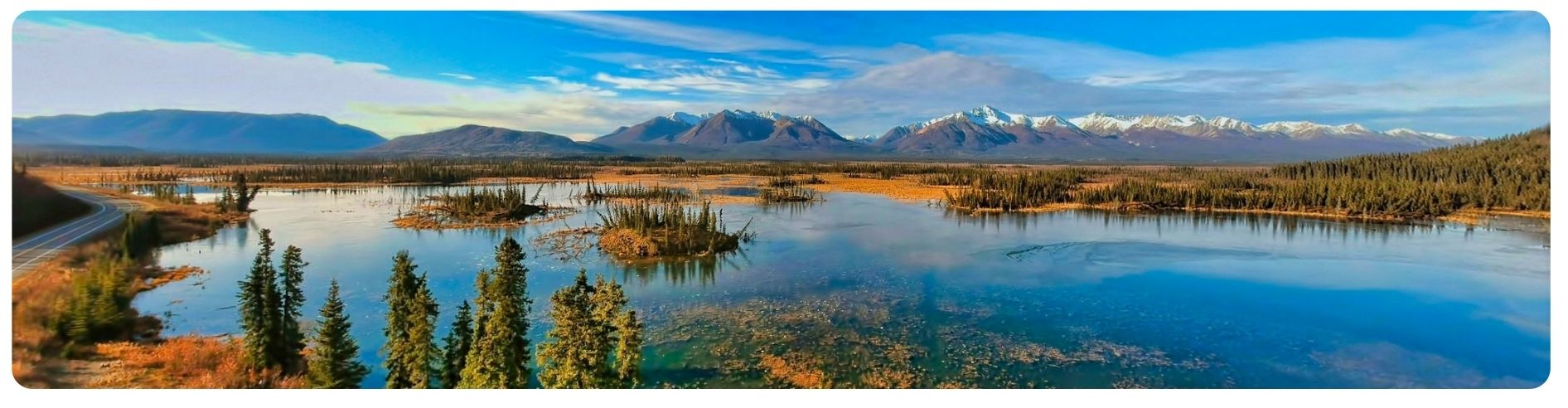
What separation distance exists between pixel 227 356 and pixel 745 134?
149 m

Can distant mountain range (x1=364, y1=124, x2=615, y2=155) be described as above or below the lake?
above

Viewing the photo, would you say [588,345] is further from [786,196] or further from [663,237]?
[786,196]

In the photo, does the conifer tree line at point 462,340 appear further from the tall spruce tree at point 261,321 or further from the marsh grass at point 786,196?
the marsh grass at point 786,196

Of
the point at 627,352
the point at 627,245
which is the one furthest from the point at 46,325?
the point at 627,245

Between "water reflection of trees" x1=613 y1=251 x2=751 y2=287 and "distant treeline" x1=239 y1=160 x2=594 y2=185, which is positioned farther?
"distant treeline" x1=239 y1=160 x2=594 y2=185

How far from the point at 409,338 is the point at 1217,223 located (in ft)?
83.4

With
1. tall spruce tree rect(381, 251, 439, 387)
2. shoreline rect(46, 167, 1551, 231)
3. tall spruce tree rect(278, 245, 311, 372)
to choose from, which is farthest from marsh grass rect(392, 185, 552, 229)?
tall spruce tree rect(381, 251, 439, 387)

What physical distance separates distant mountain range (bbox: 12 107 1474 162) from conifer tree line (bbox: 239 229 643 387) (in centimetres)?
484

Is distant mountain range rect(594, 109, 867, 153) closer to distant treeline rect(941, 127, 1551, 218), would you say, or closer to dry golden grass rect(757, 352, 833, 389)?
distant treeline rect(941, 127, 1551, 218)

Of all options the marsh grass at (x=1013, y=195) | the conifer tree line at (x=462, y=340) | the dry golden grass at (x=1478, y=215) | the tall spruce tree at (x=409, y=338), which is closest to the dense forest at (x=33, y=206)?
the conifer tree line at (x=462, y=340)

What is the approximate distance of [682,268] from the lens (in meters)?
16.1

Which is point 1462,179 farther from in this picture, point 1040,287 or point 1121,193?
point 1040,287

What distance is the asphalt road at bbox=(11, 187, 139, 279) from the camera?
437 inches
